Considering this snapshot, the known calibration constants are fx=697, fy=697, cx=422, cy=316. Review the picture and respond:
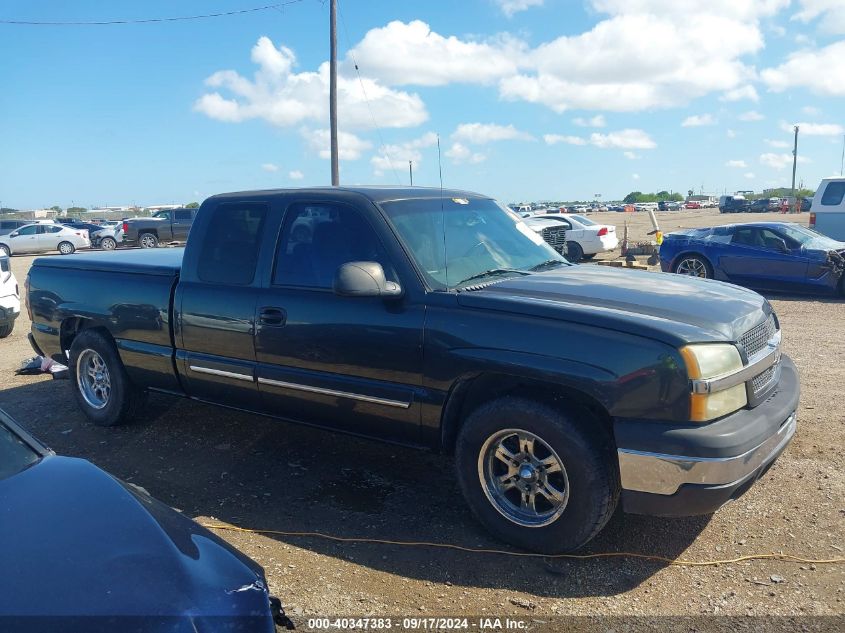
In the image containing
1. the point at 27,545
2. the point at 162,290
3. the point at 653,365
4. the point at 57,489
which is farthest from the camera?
the point at 162,290

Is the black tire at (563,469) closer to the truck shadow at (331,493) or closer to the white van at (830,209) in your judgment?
the truck shadow at (331,493)

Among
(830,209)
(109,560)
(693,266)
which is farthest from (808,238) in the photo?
(109,560)

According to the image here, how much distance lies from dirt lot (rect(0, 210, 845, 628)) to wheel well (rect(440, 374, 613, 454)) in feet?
1.98

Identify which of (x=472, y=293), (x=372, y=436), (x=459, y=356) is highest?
(x=472, y=293)

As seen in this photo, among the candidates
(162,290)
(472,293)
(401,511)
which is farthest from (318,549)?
(162,290)

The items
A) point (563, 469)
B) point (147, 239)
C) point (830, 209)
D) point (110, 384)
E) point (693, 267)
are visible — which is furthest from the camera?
point (147, 239)

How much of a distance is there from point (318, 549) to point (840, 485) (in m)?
3.19

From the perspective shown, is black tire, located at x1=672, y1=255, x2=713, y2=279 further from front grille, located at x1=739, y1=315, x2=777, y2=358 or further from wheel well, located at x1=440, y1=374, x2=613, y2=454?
wheel well, located at x1=440, y1=374, x2=613, y2=454

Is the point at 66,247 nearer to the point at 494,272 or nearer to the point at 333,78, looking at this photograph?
the point at 333,78

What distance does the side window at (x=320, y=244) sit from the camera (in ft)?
13.7

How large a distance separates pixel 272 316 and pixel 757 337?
2.81 m

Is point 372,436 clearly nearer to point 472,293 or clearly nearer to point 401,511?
point 401,511

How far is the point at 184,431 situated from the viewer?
5.69 meters

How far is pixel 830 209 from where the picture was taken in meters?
14.8
